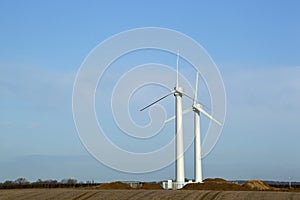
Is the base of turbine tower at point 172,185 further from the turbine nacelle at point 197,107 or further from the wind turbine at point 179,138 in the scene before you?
the turbine nacelle at point 197,107

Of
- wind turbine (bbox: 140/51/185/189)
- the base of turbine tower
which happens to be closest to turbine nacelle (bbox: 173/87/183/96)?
wind turbine (bbox: 140/51/185/189)

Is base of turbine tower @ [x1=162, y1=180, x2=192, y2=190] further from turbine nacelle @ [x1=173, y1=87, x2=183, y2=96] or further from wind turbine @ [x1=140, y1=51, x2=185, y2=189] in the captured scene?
turbine nacelle @ [x1=173, y1=87, x2=183, y2=96]

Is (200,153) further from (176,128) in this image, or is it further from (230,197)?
(230,197)

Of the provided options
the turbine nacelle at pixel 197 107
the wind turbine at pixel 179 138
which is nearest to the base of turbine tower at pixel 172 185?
the wind turbine at pixel 179 138

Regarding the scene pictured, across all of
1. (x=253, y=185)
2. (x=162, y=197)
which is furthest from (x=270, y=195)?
(x=253, y=185)

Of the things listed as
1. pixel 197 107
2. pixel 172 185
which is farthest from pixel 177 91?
pixel 172 185

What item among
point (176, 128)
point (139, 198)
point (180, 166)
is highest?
point (176, 128)

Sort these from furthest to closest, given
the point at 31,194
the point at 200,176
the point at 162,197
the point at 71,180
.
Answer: the point at 71,180, the point at 200,176, the point at 31,194, the point at 162,197

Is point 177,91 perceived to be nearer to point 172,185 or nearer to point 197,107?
point 197,107

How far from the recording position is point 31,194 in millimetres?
64625

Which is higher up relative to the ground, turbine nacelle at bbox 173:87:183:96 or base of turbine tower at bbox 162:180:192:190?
turbine nacelle at bbox 173:87:183:96

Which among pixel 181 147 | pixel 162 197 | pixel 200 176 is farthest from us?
pixel 200 176

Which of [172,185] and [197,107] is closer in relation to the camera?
[172,185]

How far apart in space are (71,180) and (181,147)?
1836 inches
